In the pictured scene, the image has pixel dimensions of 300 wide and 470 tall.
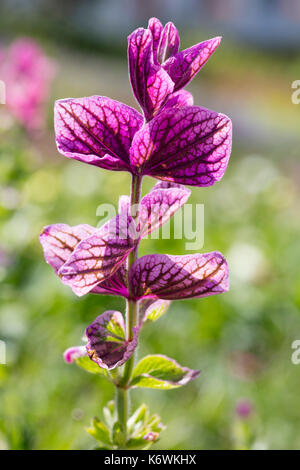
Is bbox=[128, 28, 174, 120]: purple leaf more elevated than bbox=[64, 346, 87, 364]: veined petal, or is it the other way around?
bbox=[128, 28, 174, 120]: purple leaf

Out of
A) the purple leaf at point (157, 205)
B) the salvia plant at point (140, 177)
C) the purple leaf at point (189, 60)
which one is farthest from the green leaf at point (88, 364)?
the purple leaf at point (189, 60)

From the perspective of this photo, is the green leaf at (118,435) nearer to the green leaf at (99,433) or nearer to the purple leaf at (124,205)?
the green leaf at (99,433)

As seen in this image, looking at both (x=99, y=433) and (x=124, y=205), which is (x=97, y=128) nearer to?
(x=124, y=205)

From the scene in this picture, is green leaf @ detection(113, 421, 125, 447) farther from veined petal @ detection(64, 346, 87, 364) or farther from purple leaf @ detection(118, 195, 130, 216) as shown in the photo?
purple leaf @ detection(118, 195, 130, 216)

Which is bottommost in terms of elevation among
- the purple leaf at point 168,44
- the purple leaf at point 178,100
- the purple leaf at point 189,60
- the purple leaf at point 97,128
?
the purple leaf at point 97,128

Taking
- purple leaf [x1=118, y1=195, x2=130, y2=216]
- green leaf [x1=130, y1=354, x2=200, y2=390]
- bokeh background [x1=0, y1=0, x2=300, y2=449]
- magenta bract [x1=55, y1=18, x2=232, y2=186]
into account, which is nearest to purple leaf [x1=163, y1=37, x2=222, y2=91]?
magenta bract [x1=55, y1=18, x2=232, y2=186]

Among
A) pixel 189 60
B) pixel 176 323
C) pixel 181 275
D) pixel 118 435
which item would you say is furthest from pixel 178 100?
pixel 176 323

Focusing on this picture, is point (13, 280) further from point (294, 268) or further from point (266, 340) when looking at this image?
point (294, 268)
